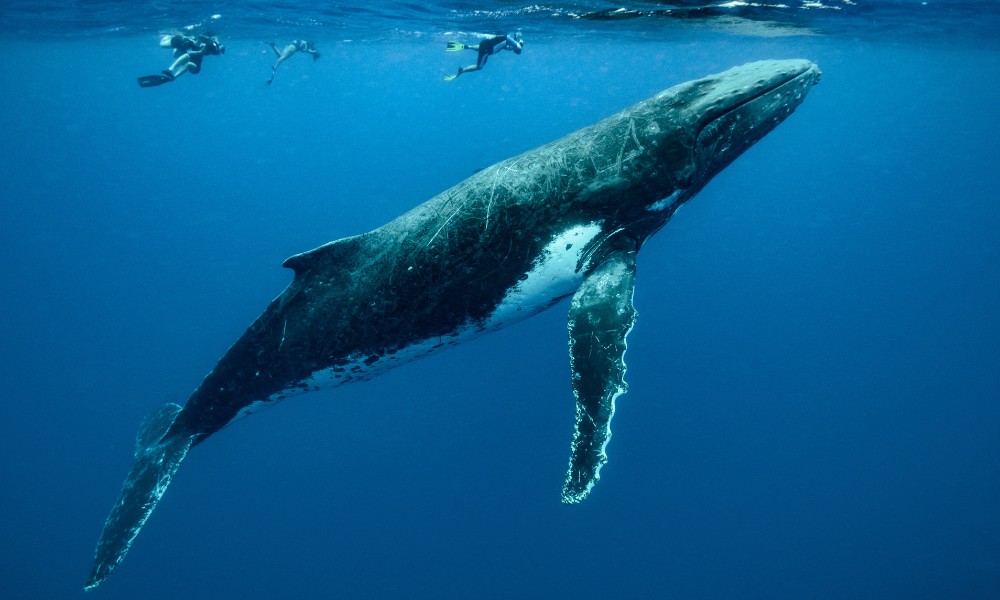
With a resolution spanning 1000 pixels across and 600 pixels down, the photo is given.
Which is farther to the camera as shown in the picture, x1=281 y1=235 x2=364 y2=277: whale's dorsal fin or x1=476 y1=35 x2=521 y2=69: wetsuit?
x1=476 y1=35 x2=521 y2=69: wetsuit

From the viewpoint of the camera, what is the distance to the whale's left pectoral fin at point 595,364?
14.2 ft

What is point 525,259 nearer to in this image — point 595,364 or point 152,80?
point 595,364

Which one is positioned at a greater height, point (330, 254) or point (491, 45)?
point (491, 45)

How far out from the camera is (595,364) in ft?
15.1

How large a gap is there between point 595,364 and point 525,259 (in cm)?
151

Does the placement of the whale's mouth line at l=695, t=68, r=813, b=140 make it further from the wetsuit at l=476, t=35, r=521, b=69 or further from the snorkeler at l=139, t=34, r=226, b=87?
the snorkeler at l=139, t=34, r=226, b=87

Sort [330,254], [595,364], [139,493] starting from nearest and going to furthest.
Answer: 1. [595,364]
2. [330,254]
3. [139,493]

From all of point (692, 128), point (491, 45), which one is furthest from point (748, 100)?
point (491, 45)

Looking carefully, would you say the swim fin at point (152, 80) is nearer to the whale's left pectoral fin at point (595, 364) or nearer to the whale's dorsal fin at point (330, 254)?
the whale's dorsal fin at point (330, 254)

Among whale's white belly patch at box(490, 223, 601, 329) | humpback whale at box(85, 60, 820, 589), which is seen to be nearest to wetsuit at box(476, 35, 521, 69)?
humpback whale at box(85, 60, 820, 589)

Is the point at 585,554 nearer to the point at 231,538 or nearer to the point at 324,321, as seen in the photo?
the point at 231,538

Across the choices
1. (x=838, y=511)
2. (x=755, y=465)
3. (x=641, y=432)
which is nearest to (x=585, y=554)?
(x=641, y=432)

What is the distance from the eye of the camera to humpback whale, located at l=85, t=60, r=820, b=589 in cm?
526

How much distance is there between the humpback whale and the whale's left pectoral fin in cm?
1
